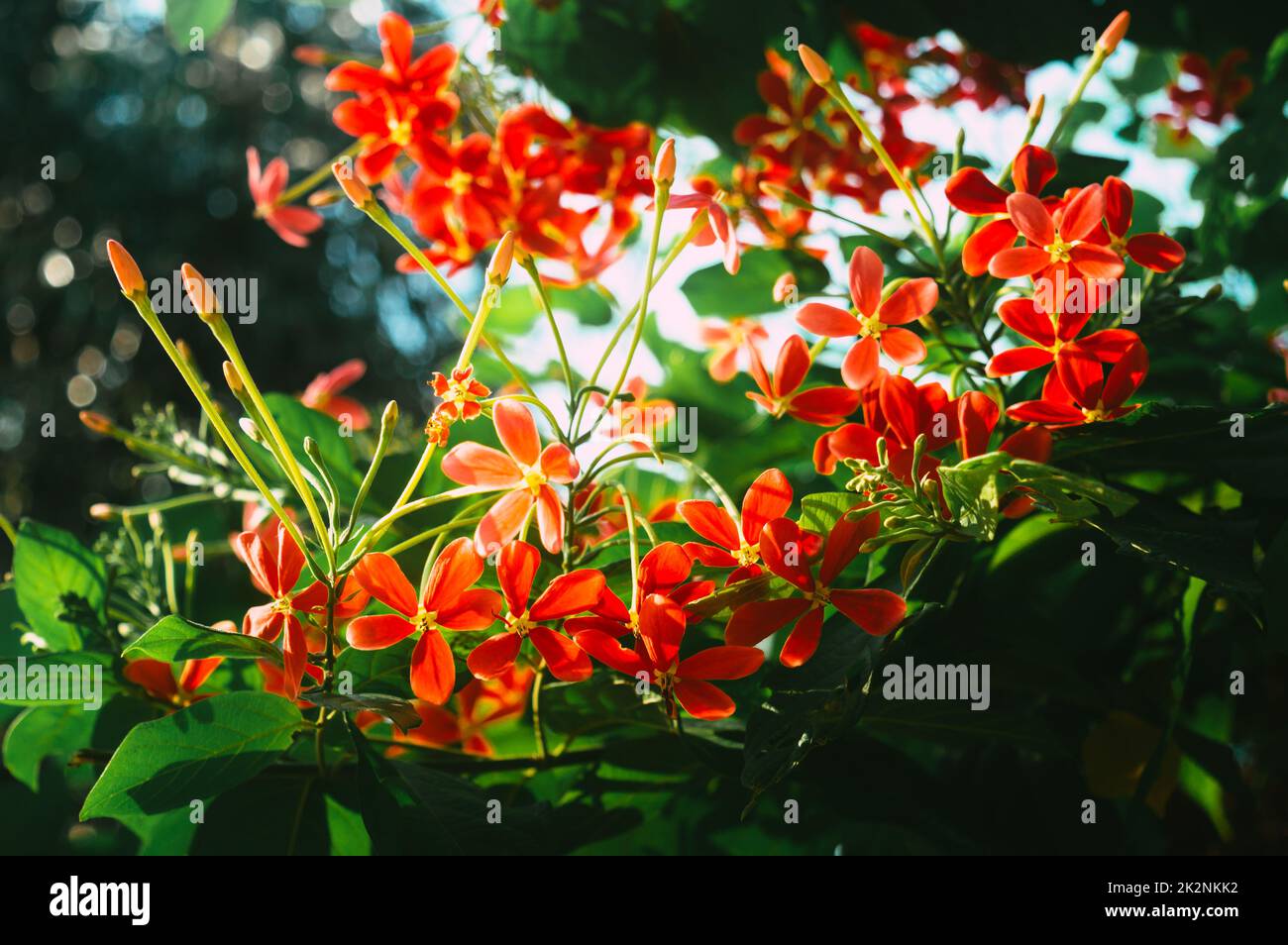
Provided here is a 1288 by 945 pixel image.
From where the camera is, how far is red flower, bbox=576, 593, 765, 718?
1.13ft

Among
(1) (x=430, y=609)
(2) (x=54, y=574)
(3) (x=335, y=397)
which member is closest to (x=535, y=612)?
(1) (x=430, y=609)

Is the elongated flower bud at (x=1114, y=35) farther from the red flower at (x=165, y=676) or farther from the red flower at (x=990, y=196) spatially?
the red flower at (x=165, y=676)

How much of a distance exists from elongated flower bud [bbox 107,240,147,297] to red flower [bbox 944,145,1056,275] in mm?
303

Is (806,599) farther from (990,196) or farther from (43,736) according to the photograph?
(43,736)

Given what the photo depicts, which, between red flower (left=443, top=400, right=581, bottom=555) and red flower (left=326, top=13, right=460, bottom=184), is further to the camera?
red flower (left=326, top=13, right=460, bottom=184)

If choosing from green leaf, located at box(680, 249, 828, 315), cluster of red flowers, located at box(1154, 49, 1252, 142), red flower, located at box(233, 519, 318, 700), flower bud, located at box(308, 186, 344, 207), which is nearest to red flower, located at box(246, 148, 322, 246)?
flower bud, located at box(308, 186, 344, 207)

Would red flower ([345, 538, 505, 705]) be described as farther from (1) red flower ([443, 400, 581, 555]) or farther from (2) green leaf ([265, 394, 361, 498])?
(2) green leaf ([265, 394, 361, 498])

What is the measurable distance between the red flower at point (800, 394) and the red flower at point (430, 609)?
14 centimetres

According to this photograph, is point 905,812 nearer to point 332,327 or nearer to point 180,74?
point 332,327

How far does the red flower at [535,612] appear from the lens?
0.35 meters

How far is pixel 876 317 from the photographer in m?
0.41

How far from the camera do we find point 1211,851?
55cm

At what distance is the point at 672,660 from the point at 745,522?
54 millimetres
